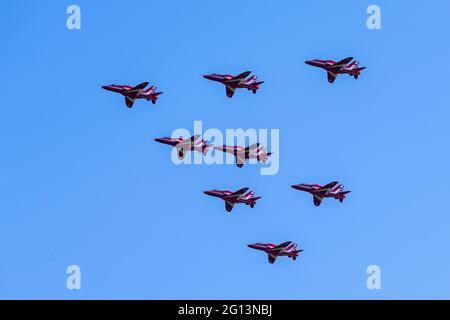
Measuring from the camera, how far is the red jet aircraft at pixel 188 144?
191500 millimetres

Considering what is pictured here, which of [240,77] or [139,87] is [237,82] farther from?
[139,87]

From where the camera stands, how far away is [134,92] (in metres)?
197

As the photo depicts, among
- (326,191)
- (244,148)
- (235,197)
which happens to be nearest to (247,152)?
(244,148)

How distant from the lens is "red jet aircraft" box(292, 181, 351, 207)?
19625 centimetres

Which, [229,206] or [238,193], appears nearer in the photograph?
[238,193]

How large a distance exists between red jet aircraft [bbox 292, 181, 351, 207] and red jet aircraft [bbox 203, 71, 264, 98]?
18.3m

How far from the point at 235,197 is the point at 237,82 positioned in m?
18.0

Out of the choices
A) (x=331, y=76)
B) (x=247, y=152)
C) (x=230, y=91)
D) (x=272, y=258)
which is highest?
(x=331, y=76)
